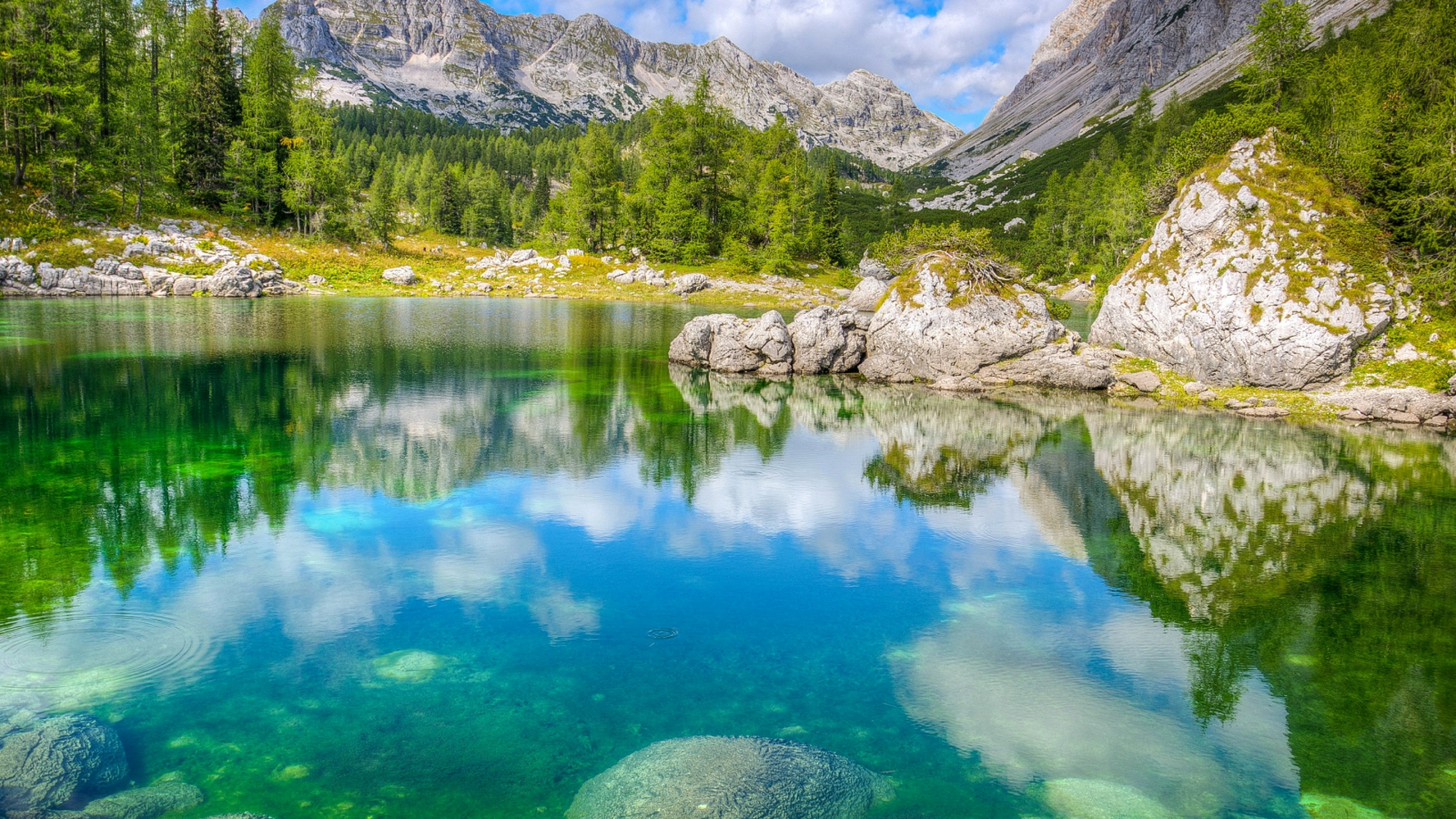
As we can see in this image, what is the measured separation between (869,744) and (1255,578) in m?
9.83

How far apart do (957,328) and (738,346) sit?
1106 cm

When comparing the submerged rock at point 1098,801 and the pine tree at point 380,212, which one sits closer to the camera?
the submerged rock at point 1098,801

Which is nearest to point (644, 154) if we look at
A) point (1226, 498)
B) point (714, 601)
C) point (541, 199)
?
point (541, 199)

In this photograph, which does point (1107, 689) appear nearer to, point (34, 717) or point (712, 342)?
point (34, 717)

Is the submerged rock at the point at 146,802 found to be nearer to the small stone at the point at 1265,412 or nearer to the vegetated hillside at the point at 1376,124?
the small stone at the point at 1265,412

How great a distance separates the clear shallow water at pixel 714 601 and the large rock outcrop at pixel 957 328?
30.0 ft

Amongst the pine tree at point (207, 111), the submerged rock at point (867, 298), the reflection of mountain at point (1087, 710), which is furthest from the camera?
the pine tree at point (207, 111)

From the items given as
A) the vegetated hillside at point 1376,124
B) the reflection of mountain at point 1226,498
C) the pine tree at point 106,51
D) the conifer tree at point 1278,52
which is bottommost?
the reflection of mountain at point 1226,498

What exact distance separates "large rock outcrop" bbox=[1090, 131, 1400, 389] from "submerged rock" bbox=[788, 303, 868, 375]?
12.7 meters

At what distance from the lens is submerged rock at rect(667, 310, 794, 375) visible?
125ft

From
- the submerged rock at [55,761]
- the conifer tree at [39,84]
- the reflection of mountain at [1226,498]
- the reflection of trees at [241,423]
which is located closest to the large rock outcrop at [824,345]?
the reflection of trees at [241,423]

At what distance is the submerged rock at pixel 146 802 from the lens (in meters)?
6.92

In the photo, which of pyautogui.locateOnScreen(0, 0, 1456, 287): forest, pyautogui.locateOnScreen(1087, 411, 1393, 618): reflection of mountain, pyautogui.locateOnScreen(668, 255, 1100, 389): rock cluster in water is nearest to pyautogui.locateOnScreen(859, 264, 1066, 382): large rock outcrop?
pyautogui.locateOnScreen(668, 255, 1100, 389): rock cluster in water

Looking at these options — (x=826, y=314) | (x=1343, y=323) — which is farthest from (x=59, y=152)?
(x=1343, y=323)
